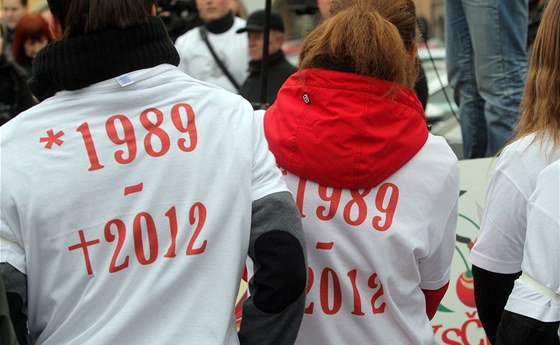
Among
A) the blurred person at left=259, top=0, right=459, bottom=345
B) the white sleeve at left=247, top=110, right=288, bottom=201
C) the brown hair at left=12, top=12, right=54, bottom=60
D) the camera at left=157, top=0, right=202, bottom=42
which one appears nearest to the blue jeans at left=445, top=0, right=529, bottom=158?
the blurred person at left=259, top=0, right=459, bottom=345

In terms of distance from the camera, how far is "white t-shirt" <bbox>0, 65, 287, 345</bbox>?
2.18 meters

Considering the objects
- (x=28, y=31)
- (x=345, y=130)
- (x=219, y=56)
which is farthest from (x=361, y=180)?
(x=28, y=31)

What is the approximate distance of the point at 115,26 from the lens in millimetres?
2232

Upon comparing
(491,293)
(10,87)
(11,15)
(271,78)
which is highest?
(491,293)

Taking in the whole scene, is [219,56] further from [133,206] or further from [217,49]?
[133,206]

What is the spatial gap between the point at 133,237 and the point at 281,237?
0.32m

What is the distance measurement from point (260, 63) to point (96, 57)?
11.8 feet

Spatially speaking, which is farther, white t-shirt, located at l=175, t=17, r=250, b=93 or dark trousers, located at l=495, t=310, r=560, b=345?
white t-shirt, located at l=175, t=17, r=250, b=93

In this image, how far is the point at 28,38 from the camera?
7.29 meters

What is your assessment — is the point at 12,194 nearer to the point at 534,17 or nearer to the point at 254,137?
the point at 254,137

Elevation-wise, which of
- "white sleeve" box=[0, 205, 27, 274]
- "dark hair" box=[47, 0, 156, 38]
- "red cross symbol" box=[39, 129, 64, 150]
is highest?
"dark hair" box=[47, 0, 156, 38]

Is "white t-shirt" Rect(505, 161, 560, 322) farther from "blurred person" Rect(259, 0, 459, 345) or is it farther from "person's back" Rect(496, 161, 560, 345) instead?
"blurred person" Rect(259, 0, 459, 345)

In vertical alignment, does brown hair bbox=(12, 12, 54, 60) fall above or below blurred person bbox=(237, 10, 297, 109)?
below

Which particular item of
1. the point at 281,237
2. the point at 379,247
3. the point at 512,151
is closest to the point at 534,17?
the point at 512,151
